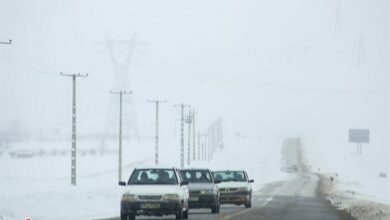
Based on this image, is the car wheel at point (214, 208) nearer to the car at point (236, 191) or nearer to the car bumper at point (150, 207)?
the car at point (236, 191)

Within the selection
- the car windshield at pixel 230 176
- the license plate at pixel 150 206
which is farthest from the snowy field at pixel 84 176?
the car windshield at pixel 230 176

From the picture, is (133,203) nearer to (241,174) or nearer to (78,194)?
(78,194)

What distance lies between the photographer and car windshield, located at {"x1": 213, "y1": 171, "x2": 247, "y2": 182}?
4431 cm

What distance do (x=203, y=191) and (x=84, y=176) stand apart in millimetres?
69477

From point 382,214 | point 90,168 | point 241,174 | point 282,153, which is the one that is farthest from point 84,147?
point 382,214

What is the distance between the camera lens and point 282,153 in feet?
607

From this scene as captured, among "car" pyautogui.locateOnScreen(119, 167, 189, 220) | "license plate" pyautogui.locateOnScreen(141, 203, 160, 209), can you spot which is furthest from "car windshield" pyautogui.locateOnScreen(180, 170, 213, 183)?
"license plate" pyautogui.locateOnScreen(141, 203, 160, 209)

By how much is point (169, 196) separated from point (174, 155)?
135601 mm

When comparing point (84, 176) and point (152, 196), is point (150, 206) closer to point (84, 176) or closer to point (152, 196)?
point (152, 196)

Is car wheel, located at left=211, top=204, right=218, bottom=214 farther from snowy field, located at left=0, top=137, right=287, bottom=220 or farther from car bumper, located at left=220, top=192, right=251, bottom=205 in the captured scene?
A: car bumper, located at left=220, top=192, right=251, bottom=205

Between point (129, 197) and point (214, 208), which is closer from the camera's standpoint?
point (129, 197)

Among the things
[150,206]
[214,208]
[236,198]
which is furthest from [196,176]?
[150,206]

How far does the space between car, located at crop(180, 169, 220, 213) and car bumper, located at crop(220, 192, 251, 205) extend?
4.96 meters

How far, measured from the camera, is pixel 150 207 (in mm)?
29328
